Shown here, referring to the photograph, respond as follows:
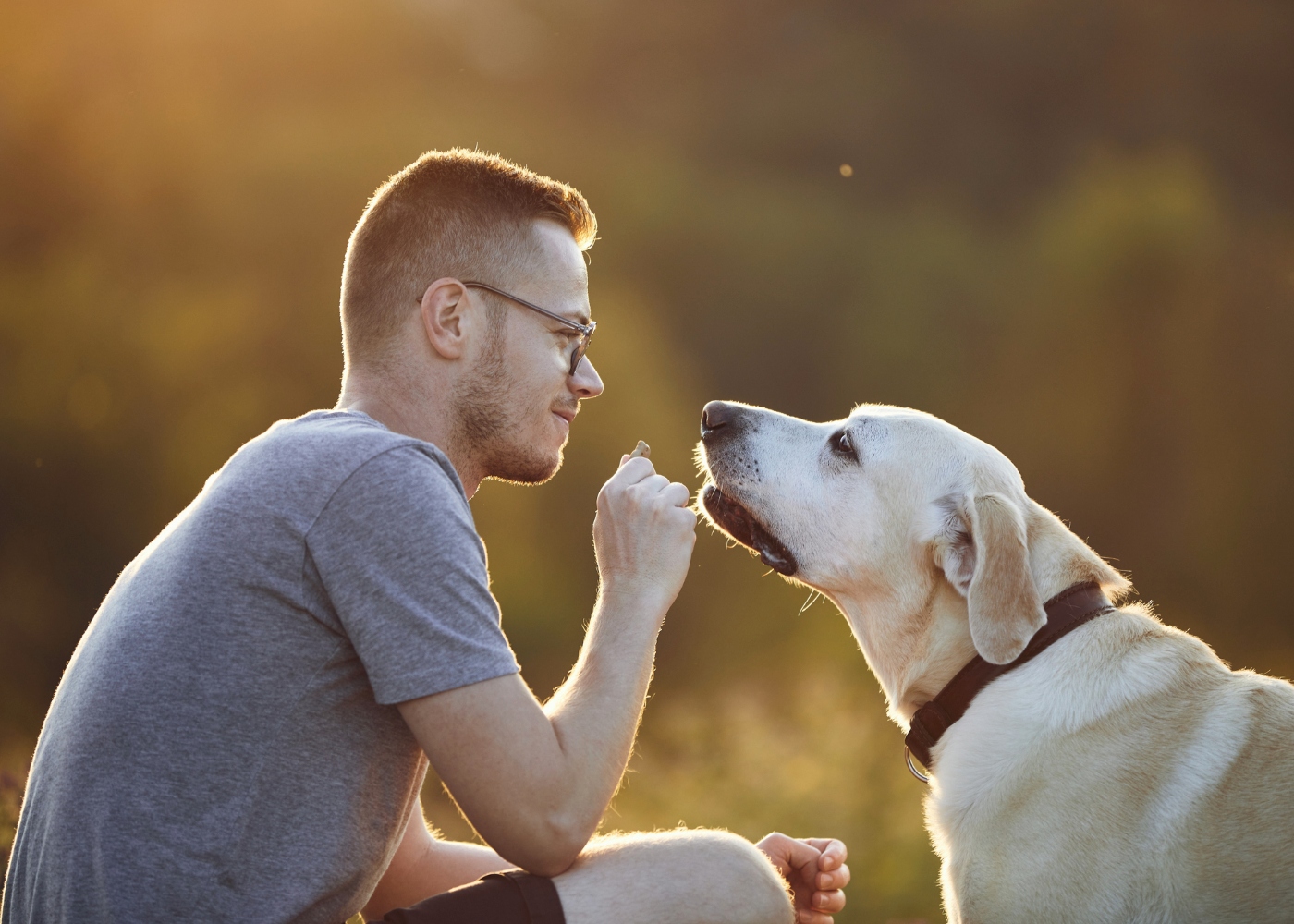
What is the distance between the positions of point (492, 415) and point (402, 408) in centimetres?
24

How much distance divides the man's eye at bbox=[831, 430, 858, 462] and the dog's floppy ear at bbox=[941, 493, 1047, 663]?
529mm

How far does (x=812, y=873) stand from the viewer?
2.59 metres

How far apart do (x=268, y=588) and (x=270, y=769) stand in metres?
0.34

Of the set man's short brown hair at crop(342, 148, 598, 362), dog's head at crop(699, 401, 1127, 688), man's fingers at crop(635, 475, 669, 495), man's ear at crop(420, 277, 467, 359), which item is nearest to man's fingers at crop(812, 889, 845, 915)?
dog's head at crop(699, 401, 1127, 688)

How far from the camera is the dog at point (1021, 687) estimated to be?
2.22m

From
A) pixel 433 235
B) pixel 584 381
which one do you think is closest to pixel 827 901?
pixel 584 381

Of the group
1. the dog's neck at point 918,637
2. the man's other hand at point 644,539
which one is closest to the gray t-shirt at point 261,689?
the man's other hand at point 644,539

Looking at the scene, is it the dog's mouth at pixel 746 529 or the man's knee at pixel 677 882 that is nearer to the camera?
the man's knee at pixel 677 882

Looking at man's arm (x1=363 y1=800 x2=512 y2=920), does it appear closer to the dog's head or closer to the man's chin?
the man's chin

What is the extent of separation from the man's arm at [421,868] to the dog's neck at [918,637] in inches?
48.5

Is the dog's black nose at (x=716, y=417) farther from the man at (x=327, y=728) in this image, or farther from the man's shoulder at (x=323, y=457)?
the man's shoulder at (x=323, y=457)

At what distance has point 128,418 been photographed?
6.37 metres

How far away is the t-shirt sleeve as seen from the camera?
5.91 feet

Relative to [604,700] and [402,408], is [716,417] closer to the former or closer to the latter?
[402,408]
